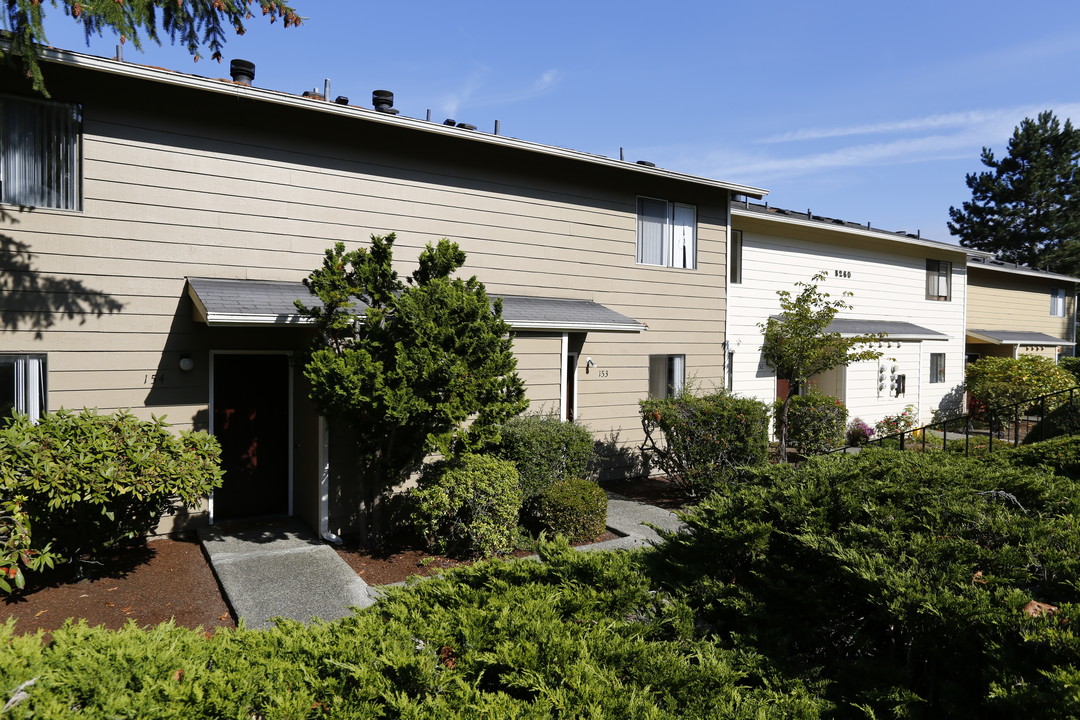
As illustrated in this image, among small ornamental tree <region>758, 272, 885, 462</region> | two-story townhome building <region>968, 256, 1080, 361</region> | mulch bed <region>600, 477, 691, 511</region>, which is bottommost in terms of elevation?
mulch bed <region>600, 477, 691, 511</region>

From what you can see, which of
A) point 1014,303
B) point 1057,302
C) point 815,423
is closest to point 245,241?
point 815,423

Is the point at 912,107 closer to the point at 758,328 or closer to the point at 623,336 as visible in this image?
the point at 758,328

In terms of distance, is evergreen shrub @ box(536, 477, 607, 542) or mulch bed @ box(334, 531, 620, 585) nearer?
mulch bed @ box(334, 531, 620, 585)

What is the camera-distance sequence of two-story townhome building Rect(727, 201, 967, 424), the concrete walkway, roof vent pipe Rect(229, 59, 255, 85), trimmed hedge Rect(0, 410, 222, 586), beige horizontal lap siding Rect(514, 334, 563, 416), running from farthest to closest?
two-story townhome building Rect(727, 201, 967, 424) < beige horizontal lap siding Rect(514, 334, 563, 416) < roof vent pipe Rect(229, 59, 255, 85) < the concrete walkway < trimmed hedge Rect(0, 410, 222, 586)

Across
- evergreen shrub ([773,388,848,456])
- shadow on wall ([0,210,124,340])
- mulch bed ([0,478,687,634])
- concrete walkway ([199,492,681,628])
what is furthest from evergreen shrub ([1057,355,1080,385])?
shadow on wall ([0,210,124,340])

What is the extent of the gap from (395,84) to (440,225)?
2496 mm

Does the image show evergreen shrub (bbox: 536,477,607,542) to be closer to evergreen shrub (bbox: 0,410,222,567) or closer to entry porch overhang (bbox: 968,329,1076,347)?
evergreen shrub (bbox: 0,410,222,567)

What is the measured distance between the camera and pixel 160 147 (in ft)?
24.5

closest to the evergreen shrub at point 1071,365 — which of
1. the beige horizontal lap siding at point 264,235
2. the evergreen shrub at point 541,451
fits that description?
the beige horizontal lap siding at point 264,235

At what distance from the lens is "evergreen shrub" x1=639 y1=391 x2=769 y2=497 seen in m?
9.35

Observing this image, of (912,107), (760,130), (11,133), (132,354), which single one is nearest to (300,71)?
(11,133)

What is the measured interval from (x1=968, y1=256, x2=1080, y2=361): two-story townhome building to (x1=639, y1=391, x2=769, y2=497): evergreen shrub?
588 inches

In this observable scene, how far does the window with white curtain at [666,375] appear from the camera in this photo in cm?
1197

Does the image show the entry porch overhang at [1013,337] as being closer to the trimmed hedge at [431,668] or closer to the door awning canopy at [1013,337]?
the door awning canopy at [1013,337]
